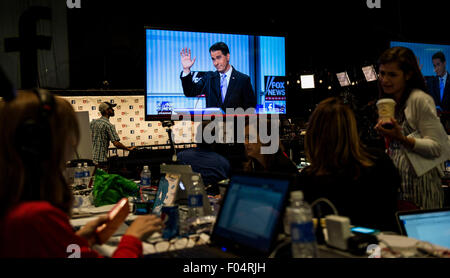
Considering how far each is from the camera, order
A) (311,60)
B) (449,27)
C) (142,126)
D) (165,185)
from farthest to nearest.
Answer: (311,60) < (142,126) < (449,27) < (165,185)

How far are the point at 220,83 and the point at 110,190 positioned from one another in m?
2.11

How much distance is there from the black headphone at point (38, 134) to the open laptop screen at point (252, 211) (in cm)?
77

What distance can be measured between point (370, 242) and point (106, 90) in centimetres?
805

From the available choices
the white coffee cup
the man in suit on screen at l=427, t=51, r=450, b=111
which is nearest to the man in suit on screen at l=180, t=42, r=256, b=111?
the white coffee cup

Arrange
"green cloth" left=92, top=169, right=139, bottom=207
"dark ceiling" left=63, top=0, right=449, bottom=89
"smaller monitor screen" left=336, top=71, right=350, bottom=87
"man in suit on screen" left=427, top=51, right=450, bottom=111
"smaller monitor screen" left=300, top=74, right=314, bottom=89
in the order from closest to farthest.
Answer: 1. "green cloth" left=92, top=169, right=139, bottom=207
2. "man in suit on screen" left=427, top=51, right=450, bottom=111
3. "smaller monitor screen" left=336, top=71, right=350, bottom=87
4. "smaller monitor screen" left=300, top=74, right=314, bottom=89
5. "dark ceiling" left=63, top=0, right=449, bottom=89

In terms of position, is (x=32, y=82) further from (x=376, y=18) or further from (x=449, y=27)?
(x=449, y=27)

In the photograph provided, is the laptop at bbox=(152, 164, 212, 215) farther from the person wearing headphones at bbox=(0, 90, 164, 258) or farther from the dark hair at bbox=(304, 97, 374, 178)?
the person wearing headphones at bbox=(0, 90, 164, 258)

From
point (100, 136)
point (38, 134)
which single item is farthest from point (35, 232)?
point (100, 136)

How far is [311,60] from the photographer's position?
11.7 metres

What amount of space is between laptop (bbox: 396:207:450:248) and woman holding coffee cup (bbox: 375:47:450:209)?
88 cm

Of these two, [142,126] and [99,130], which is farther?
[142,126]

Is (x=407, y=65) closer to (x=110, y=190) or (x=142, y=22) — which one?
(x=110, y=190)

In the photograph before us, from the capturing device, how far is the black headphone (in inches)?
49.4

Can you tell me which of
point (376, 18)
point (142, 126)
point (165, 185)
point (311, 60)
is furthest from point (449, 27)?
point (165, 185)
